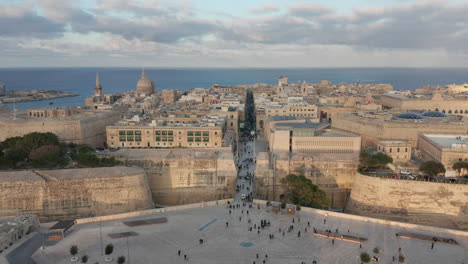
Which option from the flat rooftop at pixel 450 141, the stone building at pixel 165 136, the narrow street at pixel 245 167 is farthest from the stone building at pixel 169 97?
the flat rooftop at pixel 450 141

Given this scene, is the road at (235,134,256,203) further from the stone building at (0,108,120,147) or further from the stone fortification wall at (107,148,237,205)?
the stone building at (0,108,120,147)

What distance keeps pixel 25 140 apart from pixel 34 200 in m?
13.4

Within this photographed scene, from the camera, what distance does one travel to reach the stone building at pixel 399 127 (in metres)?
63.2

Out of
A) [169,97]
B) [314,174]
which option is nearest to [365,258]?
[314,174]

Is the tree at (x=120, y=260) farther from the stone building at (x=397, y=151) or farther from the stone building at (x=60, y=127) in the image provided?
the stone building at (x=60, y=127)

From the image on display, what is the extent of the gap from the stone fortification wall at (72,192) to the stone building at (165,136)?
14676mm

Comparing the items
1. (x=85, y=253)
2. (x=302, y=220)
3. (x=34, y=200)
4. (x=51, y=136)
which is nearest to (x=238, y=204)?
(x=302, y=220)

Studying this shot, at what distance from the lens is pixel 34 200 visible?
41.4 meters

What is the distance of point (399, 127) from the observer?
64.0m

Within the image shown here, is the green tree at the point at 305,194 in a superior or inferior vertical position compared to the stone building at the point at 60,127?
Result: inferior

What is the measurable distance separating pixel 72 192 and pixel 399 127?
4938 centimetres

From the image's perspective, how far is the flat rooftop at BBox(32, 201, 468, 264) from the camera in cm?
3136

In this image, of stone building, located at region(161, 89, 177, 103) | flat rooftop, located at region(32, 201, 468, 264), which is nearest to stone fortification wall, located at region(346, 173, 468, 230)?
flat rooftop, located at region(32, 201, 468, 264)

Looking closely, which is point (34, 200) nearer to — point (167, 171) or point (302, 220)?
point (167, 171)
